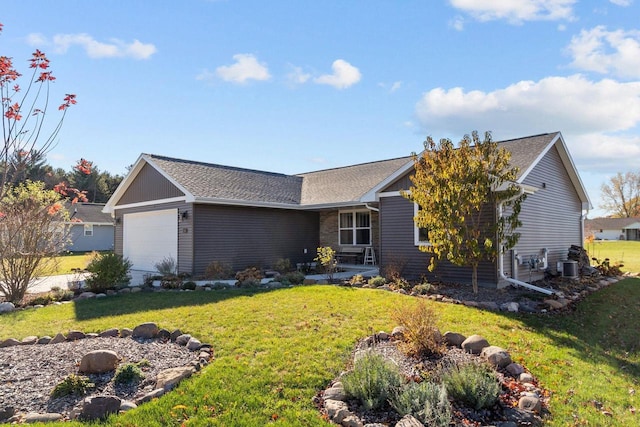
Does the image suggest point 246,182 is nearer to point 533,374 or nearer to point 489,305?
point 489,305

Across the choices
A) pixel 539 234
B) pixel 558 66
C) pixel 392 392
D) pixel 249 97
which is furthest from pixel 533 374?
pixel 249 97

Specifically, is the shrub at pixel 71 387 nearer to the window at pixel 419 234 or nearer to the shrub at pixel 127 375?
the shrub at pixel 127 375

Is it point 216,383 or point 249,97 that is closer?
point 216,383

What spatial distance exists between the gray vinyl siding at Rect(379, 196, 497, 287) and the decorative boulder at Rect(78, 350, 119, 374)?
27.8 feet

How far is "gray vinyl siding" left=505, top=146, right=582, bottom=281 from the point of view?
11639 millimetres

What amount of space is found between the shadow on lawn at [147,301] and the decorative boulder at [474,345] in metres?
5.38

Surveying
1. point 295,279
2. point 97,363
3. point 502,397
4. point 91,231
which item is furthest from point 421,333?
point 91,231

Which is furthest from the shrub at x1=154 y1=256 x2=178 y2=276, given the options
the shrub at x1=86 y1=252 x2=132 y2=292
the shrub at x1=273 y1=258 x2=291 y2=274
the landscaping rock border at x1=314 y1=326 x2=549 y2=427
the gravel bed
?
the landscaping rock border at x1=314 y1=326 x2=549 y2=427

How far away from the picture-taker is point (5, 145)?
11.6 ft

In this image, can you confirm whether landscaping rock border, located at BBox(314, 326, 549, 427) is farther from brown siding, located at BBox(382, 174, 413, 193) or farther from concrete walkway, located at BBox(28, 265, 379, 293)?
concrete walkway, located at BBox(28, 265, 379, 293)

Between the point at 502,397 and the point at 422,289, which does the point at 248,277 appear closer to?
the point at 422,289

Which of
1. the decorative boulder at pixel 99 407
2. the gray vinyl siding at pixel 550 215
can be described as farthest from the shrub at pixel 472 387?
the gray vinyl siding at pixel 550 215

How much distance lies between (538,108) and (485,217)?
5.88 m

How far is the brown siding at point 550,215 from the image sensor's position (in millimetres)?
11664
